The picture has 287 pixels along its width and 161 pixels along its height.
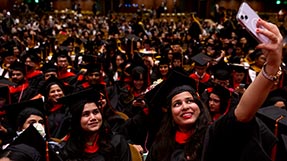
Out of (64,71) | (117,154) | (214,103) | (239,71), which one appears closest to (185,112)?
(117,154)

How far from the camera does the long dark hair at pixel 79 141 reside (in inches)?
133

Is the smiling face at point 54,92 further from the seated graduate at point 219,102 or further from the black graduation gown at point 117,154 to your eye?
the seated graduate at point 219,102

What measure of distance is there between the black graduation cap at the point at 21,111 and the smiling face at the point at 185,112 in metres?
2.03

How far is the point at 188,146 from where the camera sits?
2695 millimetres

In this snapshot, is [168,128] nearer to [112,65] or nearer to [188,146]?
[188,146]

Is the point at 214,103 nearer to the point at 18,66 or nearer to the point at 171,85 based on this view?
the point at 171,85

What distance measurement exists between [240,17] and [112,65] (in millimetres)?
7580

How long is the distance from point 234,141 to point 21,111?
10.4 ft

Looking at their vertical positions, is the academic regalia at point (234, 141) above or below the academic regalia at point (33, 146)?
above

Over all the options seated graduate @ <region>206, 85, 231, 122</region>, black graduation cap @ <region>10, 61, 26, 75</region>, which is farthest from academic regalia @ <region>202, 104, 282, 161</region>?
black graduation cap @ <region>10, 61, 26, 75</region>

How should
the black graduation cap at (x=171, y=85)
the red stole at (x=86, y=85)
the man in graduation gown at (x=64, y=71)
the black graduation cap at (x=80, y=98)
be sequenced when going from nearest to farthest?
the black graduation cap at (x=171, y=85), the black graduation cap at (x=80, y=98), the red stole at (x=86, y=85), the man in graduation gown at (x=64, y=71)

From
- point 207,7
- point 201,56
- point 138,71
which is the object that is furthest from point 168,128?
point 207,7

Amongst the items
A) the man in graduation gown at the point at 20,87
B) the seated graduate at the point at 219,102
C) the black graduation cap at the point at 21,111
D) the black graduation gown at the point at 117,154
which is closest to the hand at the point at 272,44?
the black graduation gown at the point at 117,154

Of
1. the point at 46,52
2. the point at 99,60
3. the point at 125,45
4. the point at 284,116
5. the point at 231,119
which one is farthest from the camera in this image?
the point at 46,52
